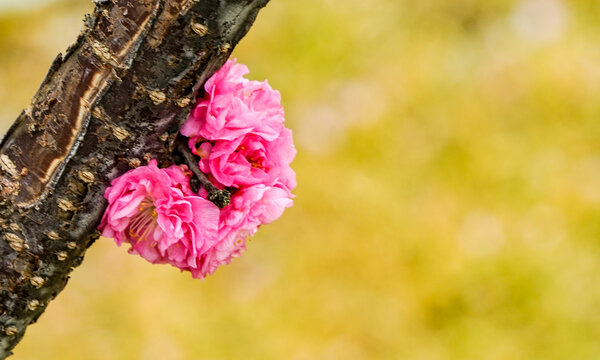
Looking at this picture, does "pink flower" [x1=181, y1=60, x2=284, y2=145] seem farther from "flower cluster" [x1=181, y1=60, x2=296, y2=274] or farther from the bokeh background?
the bokeh background

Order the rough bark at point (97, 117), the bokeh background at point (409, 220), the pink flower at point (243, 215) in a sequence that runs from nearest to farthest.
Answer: the rough bark at point (97, 117) → the pink flower at point (243, 215) → the bokeh background at point (409, 220)

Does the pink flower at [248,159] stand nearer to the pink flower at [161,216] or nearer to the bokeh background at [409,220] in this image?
the pink flower at [161,216]

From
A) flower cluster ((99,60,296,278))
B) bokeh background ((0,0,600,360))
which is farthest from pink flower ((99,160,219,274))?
bokeh background ((0,0,600,360))

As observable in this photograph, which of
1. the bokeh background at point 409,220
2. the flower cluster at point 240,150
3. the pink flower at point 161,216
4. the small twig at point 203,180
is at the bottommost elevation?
the pink flower at point 161,216

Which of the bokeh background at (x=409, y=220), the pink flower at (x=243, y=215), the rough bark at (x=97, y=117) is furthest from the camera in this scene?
the bokeh background at (x=409, y=220)

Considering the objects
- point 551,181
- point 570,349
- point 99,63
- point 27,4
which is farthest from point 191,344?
point 27,4

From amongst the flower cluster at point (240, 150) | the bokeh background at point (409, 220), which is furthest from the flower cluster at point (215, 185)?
the bokeh background at point (409, 220)
